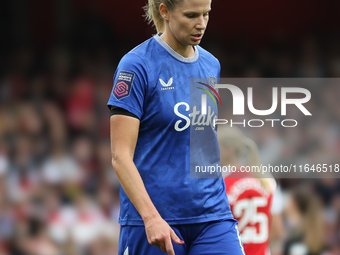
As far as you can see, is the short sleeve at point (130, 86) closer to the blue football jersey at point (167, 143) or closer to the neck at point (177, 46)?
the blue football jersey at point (167, 143)

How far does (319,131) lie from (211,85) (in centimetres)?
552

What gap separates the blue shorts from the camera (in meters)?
2.69

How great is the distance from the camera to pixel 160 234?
7.96ft

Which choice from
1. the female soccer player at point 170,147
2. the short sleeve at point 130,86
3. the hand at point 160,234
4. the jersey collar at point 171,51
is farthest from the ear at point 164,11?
the hand at point 160,234

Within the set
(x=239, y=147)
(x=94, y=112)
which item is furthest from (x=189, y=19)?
(x=94, y=112)

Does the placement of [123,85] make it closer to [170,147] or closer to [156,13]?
[170,147]

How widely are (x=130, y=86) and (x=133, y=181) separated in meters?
0.44

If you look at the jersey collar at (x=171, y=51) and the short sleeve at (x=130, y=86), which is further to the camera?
the jersey collar at (x=171, y=51)

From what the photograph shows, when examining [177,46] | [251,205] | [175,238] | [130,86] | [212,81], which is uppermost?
[177,46]

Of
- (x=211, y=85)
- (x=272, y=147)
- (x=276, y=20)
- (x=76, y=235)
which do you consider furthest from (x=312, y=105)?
(x=211, y=85)

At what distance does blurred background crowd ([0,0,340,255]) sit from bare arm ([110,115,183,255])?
2624 mm

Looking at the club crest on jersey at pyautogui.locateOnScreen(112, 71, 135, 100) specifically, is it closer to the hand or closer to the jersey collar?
the jersey collar

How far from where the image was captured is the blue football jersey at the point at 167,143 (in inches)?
106

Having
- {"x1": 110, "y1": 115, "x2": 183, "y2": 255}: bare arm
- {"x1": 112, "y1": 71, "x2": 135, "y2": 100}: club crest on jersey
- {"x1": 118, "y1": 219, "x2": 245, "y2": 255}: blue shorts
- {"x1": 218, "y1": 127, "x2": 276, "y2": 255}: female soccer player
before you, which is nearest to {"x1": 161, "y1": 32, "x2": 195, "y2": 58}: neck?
{"x1": 112, "y1": 71, "x2": 135, "y2": 100}: club crest on jersey
